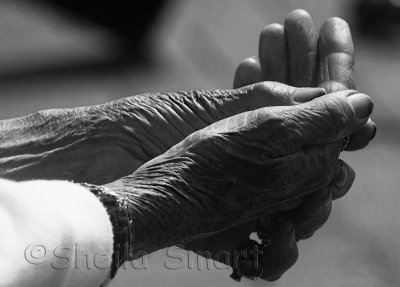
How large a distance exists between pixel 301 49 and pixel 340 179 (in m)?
0.27

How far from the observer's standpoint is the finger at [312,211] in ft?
4.84

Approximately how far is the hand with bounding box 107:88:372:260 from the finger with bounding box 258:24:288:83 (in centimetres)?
34

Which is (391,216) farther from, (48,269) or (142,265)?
(48,269)

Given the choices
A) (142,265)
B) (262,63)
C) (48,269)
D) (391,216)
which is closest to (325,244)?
(391,216)

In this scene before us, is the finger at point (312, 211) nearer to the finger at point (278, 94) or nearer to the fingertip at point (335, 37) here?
the finger at point (278, 94)

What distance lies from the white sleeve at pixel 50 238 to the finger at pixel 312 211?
520 mm

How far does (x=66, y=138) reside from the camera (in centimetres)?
153

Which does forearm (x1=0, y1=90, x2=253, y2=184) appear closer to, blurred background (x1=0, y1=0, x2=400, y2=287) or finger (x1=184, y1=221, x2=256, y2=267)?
finger (x1=184, y1=221, x2=256, y2=267)

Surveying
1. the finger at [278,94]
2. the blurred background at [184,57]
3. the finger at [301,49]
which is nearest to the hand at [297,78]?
the finger at [301,49]

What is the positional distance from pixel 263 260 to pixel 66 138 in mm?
406

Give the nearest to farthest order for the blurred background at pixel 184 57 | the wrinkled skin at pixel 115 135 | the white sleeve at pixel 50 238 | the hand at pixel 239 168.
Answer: the white sleeve at pixel 50 238
the hand at pixel 239 168
the wrinkled skin at pixel 115 135
the blurred background at pixel 184 57

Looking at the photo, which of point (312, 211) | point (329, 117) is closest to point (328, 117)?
point (329, 117)

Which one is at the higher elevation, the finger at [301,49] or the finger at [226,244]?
the finger at [301,49]

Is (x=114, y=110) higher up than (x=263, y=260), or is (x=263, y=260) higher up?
(x=114, y=110)
